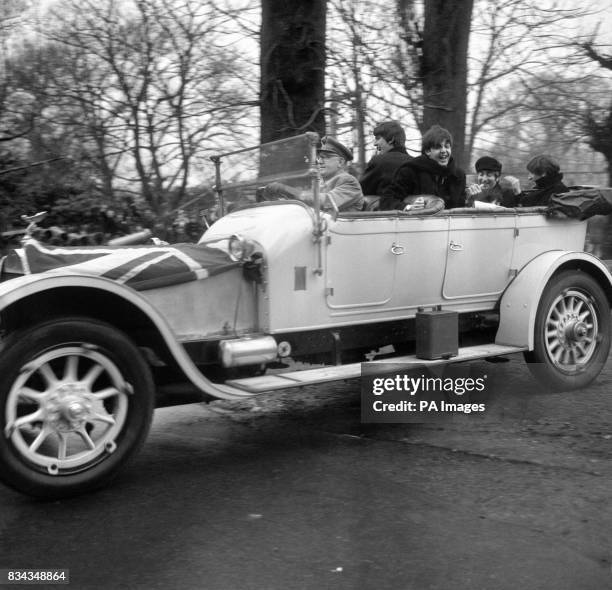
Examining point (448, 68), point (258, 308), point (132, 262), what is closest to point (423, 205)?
point (258, 308)

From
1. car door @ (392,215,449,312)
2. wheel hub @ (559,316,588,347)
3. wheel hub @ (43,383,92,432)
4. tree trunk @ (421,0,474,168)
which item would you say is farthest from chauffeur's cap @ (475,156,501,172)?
wheel hub @ (43,383,92,432)

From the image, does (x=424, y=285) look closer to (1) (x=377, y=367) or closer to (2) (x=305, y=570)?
(1) (x=377, y=367)

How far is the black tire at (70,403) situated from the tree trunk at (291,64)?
3888 mm

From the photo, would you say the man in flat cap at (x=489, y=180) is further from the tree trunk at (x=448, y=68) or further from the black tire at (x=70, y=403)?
the black tire at (x=70, y=403)

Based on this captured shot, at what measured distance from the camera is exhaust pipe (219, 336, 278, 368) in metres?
4.29

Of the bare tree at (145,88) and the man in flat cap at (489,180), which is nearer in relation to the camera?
the man in flat cap at (489,180)

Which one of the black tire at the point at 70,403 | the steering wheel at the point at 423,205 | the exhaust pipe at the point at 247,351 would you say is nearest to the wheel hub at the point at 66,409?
the black tire at the point at 70,403

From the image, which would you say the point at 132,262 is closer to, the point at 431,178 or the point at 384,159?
the point at 431,178

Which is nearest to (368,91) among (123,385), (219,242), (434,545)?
(219,242)

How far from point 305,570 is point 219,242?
8.06ft

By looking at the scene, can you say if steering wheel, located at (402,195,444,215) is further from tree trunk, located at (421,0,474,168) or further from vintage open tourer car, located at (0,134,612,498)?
tree trunk, located at (421,0,474,168)

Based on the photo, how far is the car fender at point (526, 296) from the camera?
18.2 feet

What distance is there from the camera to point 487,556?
3.09 m

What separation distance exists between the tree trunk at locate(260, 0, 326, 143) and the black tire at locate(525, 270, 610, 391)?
108 inches
